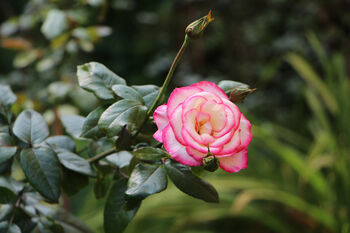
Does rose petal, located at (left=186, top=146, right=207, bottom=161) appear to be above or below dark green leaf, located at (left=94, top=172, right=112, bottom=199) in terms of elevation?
above

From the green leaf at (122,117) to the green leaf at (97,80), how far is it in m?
0.04

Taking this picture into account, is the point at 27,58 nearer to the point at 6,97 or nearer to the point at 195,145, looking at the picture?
the point at 6,97

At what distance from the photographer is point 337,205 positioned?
3.77 ft

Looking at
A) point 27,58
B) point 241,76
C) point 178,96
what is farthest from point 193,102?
point 241,76

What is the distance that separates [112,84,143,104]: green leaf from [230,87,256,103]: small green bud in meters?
0.09

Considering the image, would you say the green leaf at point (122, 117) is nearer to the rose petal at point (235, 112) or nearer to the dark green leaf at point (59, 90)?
the rose petal at point (235, 112)

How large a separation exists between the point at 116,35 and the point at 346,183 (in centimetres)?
166

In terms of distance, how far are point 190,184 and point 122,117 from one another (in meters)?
0.09

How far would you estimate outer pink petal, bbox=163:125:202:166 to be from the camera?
0.30 meters

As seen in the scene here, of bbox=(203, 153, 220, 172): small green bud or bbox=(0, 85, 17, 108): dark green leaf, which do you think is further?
bbox=(0, 85, 17, 108): dark green leaf

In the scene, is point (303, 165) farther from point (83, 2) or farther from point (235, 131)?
point (235, 131)

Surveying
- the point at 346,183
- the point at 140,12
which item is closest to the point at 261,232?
the point at 346,183

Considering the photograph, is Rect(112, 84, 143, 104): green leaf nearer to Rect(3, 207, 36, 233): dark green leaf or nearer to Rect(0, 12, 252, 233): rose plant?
Rect(0, 12, 252, 233): rose plant

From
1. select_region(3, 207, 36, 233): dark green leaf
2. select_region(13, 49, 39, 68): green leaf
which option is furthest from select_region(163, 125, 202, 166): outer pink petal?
select_region(13, 49, 39, 68): green leaf
